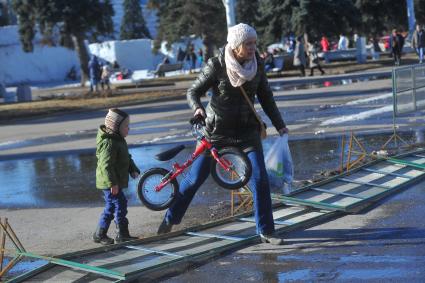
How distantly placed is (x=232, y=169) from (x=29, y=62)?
175 feet

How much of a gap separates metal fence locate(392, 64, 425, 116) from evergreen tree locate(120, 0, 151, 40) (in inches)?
2932

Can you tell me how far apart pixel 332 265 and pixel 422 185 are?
10.3 feet

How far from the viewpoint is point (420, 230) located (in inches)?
269

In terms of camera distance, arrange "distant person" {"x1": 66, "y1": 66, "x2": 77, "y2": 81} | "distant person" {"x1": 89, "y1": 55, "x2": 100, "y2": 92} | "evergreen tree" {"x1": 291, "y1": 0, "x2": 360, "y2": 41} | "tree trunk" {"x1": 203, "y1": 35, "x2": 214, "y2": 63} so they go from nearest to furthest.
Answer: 1. "distant person" {"x1": 89, "y1": 55, "x2": 100, "y2": 92}
2. "evergreen tree" {"x1": 291, "y1": 0, "x2": 360, "y2": 41}
3. "tree trunk" {"x1": 203, "y1": 35, "x2": 214, "y2": 63}
4. "distant person" {"x1": 66, "y1": 66, "x2": 77, "y2": 81}

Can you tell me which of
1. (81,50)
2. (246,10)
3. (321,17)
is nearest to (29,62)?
(81,50)

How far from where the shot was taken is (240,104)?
6883mm

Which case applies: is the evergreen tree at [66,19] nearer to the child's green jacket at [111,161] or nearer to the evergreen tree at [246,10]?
the evergreen tree at [246,10]

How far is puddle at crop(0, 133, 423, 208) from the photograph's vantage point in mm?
10124

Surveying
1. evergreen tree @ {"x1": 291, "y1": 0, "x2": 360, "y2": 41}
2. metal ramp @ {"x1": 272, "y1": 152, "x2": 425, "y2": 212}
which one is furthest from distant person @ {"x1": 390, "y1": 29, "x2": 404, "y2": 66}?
metal ramp @ {"x1": 272, "y1": 152, "x2": 425, "y2": 212}

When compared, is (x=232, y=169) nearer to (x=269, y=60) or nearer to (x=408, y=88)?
(x=408, y=88)

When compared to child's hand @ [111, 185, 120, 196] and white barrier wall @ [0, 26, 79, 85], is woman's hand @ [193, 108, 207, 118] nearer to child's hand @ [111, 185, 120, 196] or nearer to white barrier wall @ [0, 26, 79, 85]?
child's hand @ [111, 185, 120, 196]

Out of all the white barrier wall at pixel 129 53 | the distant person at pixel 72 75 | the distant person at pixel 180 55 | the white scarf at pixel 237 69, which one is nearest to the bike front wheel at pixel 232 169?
the white scarf at pixel 237 69

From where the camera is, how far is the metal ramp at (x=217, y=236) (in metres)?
6.14

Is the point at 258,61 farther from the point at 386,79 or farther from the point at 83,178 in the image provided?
the point at 386,79
